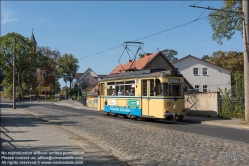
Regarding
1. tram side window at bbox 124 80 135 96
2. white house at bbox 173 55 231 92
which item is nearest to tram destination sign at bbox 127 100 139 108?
tram side window at bbox 124 80 135 96

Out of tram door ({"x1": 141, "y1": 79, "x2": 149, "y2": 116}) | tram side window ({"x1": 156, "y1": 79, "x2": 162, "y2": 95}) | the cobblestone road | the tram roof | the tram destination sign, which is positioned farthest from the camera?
the tram destination sign

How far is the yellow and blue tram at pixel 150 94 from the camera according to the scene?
2009 cm

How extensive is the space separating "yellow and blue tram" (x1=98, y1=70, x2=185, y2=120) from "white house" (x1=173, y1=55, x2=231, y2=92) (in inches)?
1284

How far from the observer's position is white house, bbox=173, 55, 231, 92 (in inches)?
2203

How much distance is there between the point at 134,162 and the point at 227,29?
1207 inches

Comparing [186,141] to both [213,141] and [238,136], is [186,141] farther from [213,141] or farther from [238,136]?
[238,136]

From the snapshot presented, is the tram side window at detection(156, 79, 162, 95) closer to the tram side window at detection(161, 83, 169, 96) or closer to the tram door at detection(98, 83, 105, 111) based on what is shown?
the tram side window at detection(161, 83, 169, 96)

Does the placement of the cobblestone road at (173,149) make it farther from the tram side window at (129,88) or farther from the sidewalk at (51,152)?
the tram side window at (129,88)

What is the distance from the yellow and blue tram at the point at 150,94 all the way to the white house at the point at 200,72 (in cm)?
3260

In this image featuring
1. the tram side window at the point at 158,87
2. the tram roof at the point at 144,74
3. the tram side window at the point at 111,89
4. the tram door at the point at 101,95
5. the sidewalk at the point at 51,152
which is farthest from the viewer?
the tram door at the point at 101,95

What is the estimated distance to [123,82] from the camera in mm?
23906

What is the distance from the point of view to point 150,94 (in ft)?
68.5

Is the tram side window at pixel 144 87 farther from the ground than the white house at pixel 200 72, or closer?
closer

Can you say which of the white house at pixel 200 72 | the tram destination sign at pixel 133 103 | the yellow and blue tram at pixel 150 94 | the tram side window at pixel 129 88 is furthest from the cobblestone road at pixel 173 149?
the white house at pixel 200 72
